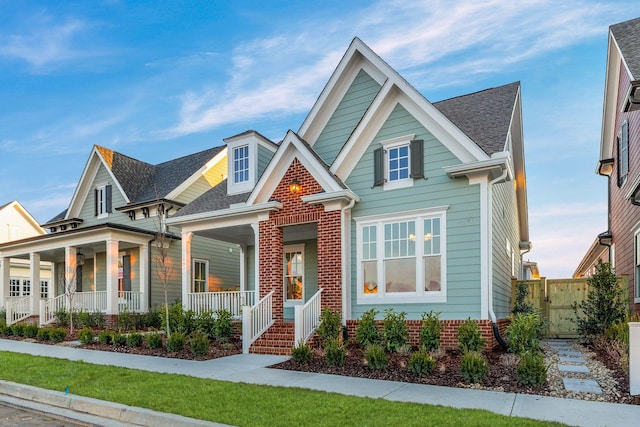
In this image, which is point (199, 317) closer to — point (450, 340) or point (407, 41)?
point (450, 340)

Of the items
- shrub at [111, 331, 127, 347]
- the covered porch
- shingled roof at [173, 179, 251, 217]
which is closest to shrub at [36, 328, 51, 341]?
the covered porch

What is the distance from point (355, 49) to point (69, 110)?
1735 centimetres

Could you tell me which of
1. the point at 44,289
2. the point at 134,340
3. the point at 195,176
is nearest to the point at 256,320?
the point at 134,340

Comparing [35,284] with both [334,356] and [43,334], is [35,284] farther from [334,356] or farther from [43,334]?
[334,356]

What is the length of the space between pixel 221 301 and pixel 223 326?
1.71 m

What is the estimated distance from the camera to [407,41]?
14.8 m

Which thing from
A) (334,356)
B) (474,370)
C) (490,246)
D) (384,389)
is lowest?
(384,389)

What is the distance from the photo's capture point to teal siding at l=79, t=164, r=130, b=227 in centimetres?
2189

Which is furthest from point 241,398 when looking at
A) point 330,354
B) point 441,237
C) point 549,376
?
point 441,237

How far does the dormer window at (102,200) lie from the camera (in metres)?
22.4

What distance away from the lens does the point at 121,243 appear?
19.8 m

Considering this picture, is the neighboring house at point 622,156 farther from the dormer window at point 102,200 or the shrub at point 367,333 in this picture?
the dormer window at point 102,200

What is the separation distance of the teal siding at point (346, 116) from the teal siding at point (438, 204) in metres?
1.43

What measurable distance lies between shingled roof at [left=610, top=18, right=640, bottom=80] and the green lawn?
6256 millimetres
